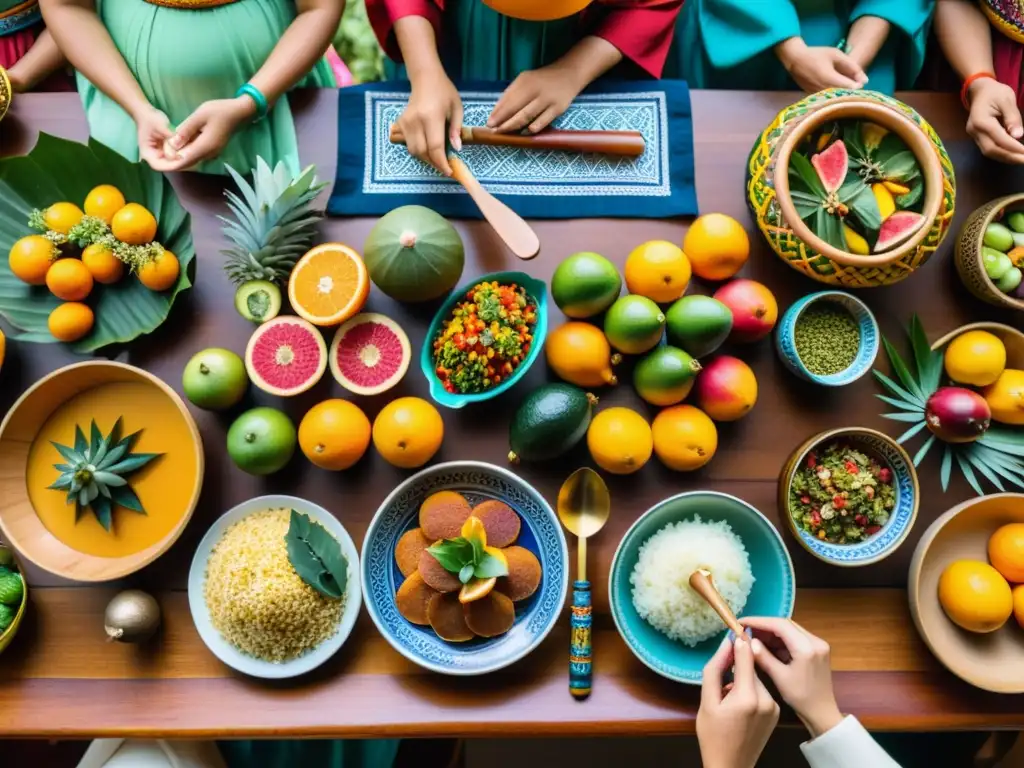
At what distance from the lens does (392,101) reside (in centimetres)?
121

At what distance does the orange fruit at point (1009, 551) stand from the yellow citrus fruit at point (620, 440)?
0.59 meters

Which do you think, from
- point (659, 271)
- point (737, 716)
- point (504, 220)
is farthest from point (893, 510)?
point (504, 220)

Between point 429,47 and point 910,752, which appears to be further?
point 910,752

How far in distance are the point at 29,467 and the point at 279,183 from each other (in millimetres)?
637

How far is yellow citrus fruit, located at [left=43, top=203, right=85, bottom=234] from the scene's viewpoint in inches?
43.0

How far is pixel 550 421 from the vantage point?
0.98m

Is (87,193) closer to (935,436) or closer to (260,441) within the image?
(260,441)

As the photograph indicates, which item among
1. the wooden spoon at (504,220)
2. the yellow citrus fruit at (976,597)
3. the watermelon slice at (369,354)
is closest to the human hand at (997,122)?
the yellow citrus fruit at (976,597)

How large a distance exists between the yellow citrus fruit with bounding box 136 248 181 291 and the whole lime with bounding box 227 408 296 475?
0.27 m

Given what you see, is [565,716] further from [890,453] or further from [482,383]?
[890,453]

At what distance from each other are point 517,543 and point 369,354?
39cm

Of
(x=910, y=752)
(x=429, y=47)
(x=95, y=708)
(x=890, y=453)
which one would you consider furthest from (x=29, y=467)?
(x=910, y=752)

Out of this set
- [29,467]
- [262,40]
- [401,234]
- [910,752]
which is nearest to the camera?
[401,234]

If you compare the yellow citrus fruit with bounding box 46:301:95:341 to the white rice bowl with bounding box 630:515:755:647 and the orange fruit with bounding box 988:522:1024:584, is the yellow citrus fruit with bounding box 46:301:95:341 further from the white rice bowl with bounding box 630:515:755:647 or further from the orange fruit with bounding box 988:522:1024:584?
the orange fruit with bounding box 988:522:1024:584
